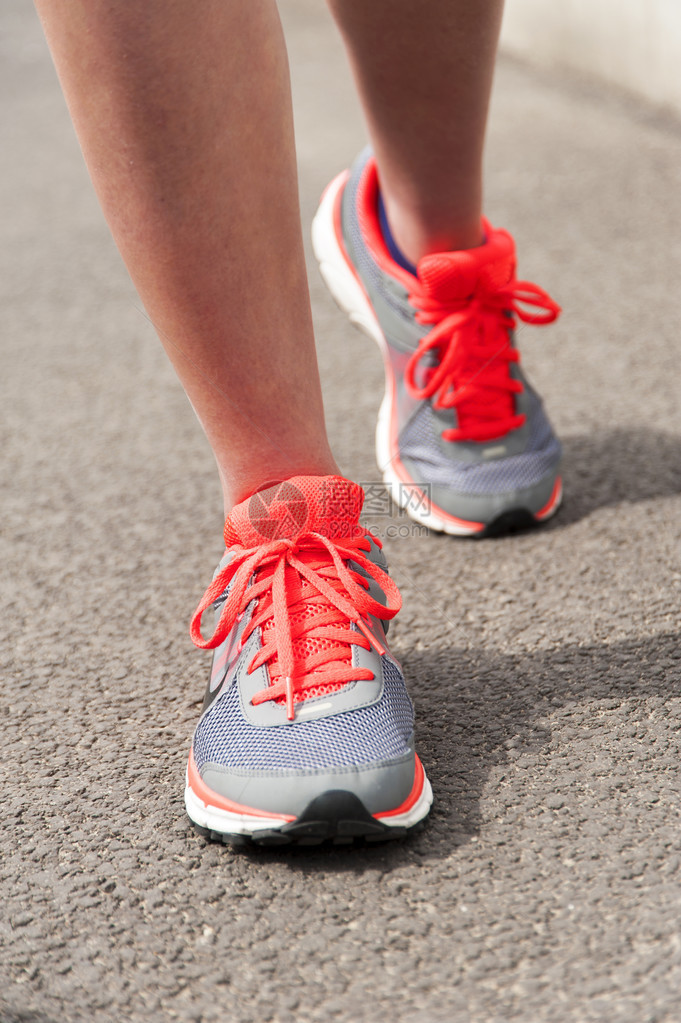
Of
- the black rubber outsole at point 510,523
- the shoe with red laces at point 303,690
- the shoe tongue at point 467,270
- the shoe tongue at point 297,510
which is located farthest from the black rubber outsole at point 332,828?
the shoe tongue at point 467,270

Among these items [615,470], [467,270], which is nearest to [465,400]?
[467,270]

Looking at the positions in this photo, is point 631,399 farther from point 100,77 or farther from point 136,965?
point 136,965

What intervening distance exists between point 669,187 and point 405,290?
136cm

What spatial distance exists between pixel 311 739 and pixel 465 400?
57 cm

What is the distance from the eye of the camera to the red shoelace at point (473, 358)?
47.6 inches

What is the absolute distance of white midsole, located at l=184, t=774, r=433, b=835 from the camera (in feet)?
2.46

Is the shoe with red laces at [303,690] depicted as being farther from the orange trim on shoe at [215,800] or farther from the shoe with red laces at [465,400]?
the shoe with red laces at [465,400]

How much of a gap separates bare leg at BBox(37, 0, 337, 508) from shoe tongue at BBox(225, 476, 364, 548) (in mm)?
22

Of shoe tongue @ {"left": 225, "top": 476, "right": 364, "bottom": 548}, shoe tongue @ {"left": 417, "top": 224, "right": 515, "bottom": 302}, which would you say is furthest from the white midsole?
shoe tongue @ {"left": 417, "top": 224, "right": 515, "bottom": 302}

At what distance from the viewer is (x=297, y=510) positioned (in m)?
0.88

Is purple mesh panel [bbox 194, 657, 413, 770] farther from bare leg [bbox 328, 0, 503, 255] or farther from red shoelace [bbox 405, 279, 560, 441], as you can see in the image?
bare leg [bbox 328, 0, 503, 255]

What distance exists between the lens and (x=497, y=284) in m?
1.22

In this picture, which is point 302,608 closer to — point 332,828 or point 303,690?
point 303,690

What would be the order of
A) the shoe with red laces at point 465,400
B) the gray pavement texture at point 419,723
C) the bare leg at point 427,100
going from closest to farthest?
the gray pavement texture at point 419,723 < the bare leg at point 427,100 < the shoe with red laces at point 465,400
